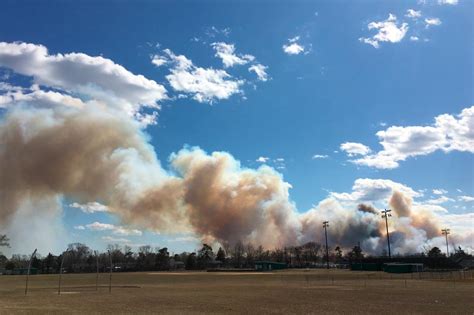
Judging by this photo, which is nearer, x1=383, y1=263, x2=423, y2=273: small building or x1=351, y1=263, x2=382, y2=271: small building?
x1=383, y1=263, x2=423, y2=273: small building

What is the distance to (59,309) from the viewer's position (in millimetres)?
30062

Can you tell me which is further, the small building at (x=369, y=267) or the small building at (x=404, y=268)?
the small building at (x=369, y=267)

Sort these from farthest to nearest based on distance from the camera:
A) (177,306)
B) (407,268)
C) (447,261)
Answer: (447,261) < (407,268) < (177,306)

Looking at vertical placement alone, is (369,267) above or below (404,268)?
below

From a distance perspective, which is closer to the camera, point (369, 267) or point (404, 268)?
point (404, 268)

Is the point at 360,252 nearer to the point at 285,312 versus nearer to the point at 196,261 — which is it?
the point at 196,261

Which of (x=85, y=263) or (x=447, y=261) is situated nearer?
(x=447, y=261)

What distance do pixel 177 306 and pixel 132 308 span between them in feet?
10.2

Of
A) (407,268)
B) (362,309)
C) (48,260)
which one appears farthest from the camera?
A: (48,260)

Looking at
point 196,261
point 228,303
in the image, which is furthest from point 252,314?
point 196,261

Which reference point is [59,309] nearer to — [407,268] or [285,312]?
[285,312]

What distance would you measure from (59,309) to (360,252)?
182 m

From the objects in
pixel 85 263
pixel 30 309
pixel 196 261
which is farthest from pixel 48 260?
pixel 30 309

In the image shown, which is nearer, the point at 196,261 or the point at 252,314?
the point at 252,314
